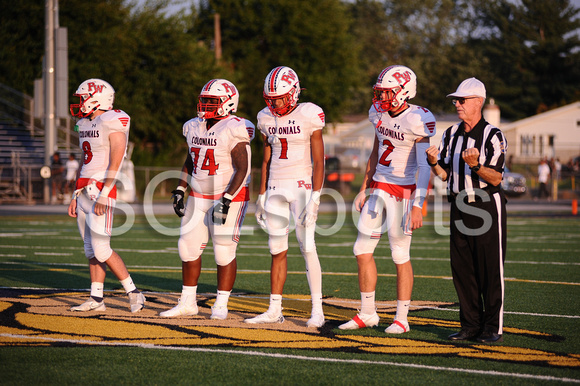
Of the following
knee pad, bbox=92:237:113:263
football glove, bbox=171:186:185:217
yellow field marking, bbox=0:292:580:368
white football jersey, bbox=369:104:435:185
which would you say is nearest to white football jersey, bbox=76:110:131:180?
knee pad, bbox=92:237:113:263

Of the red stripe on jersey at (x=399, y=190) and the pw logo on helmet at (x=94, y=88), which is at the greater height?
the pw logo on helmet at (x=94, y=88)

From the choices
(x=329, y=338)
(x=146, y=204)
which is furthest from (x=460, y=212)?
(x=146, y=204)

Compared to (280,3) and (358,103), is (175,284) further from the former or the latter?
(358,103)

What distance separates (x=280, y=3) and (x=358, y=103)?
113ft

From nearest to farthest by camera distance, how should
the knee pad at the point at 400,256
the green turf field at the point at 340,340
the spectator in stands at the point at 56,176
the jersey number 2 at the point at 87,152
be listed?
the green turf field at the point at 340,340, the knee pad at the point at 400,256, the jersey number 2 at the point at 87,152, the spectator in stands at the point at 56,176

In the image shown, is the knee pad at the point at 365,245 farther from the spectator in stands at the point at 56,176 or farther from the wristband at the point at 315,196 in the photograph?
the spectator in stands at the point at 56,176

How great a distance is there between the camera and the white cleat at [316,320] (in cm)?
642

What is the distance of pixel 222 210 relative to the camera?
6.82 meters

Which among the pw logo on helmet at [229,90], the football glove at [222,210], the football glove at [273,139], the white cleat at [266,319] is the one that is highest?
the pw logo on helmet at [229,90]

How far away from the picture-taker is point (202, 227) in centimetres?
708

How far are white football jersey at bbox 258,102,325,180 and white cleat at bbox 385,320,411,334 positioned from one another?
59.8 inches

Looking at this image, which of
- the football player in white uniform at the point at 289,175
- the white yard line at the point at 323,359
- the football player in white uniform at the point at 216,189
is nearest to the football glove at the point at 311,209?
the football player in white uniform at the point at 289,175

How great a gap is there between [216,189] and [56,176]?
65.2ft

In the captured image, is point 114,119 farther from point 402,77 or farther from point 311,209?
point 402,77
